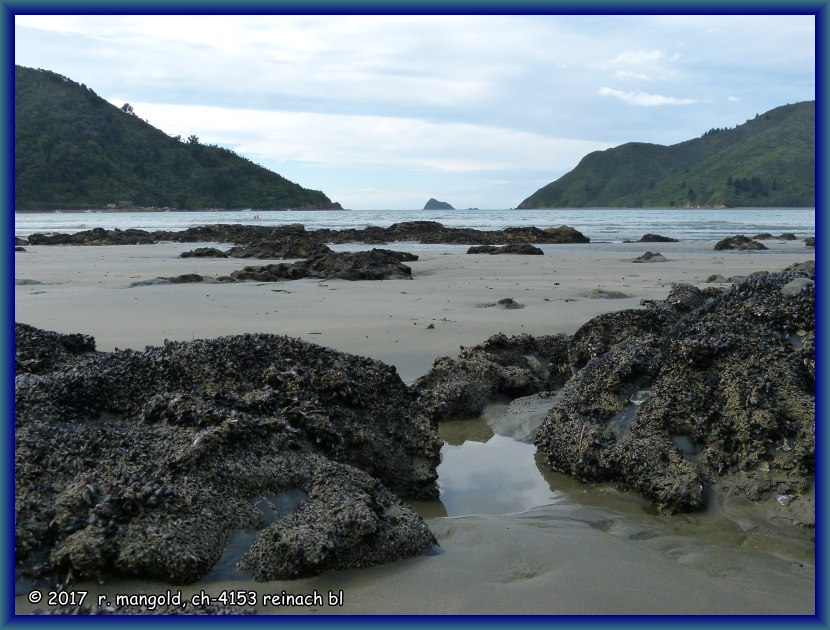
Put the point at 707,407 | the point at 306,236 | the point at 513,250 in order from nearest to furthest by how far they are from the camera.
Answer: the point at 707,407 → the point at 513,250 → the point at 306,236

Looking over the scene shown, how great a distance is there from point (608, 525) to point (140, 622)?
1.83 metres

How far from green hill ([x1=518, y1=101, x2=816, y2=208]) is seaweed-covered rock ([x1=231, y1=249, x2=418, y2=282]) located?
115 feet

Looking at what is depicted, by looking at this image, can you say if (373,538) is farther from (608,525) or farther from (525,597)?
(608,525)

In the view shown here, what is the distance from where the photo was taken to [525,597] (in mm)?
2227

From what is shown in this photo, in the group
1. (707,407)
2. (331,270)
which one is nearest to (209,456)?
(707,407)

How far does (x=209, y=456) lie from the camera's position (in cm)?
251

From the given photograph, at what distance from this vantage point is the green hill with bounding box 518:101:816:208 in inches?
3342

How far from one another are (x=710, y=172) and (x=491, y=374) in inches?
4489

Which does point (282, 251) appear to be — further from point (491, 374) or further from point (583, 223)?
point (583, 223)

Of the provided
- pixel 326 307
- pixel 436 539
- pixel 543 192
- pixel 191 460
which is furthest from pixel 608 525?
pixel 543 192

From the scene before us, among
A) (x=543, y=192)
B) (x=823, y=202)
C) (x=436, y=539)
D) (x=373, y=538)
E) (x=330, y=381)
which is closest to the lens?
(x=823, y=202)

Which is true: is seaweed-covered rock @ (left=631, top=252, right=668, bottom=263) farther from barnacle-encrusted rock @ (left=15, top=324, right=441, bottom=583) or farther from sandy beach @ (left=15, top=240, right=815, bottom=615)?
barnacle-encrusted rock @ (left=15, top=324, right=441, bottom=583)

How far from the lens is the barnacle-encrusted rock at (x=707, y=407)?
2938 millimetres

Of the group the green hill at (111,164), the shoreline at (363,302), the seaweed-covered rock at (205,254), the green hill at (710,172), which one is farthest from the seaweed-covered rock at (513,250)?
the green hill at (111,164)
